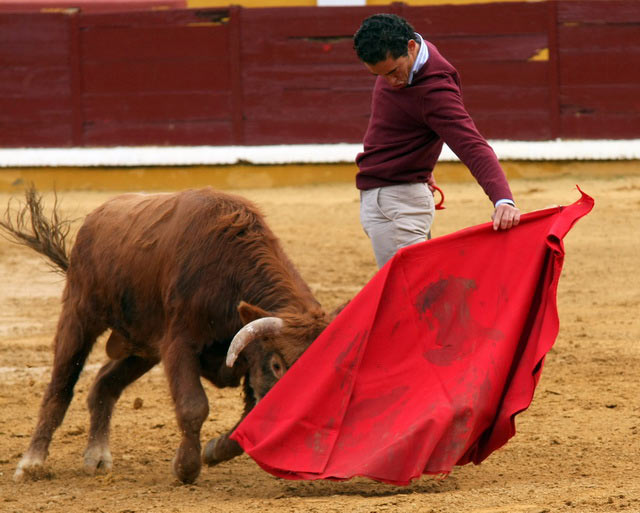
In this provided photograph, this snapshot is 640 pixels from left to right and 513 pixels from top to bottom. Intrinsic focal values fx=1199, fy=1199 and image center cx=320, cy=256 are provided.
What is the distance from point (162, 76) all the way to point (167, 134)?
0.58m

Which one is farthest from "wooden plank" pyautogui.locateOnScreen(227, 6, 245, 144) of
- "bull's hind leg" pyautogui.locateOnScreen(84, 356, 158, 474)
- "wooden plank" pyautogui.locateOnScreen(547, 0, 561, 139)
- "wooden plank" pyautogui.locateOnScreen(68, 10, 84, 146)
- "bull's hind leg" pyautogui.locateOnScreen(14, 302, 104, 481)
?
"bull's hind leg" pyautogui.locateOnScreen(14, 302, 104, 481)

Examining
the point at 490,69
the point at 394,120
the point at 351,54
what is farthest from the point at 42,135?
the point at 394,120

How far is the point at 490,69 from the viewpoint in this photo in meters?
11.6

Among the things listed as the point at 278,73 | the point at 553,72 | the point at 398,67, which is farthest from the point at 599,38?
the point at 398,67

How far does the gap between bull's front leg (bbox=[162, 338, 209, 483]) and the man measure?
32.1 inches

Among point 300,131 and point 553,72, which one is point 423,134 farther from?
point 300,131

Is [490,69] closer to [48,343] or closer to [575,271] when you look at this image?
[575,271]

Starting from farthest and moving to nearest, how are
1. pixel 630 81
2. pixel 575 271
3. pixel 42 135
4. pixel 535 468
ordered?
pixel 42 135, pixel 630 81, pixel 575 271, pixel 535 468

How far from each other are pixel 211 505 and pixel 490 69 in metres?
8.37

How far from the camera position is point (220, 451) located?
4.57 metres

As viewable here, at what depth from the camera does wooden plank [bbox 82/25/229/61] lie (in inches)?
473

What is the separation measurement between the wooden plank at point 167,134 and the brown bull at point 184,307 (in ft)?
22.7

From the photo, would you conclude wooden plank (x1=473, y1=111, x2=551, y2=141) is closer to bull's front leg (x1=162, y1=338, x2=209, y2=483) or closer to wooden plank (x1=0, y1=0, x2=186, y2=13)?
wooden plank (x1=0, y1=0, x2=186, y2=13)

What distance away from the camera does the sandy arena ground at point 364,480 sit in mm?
3896
